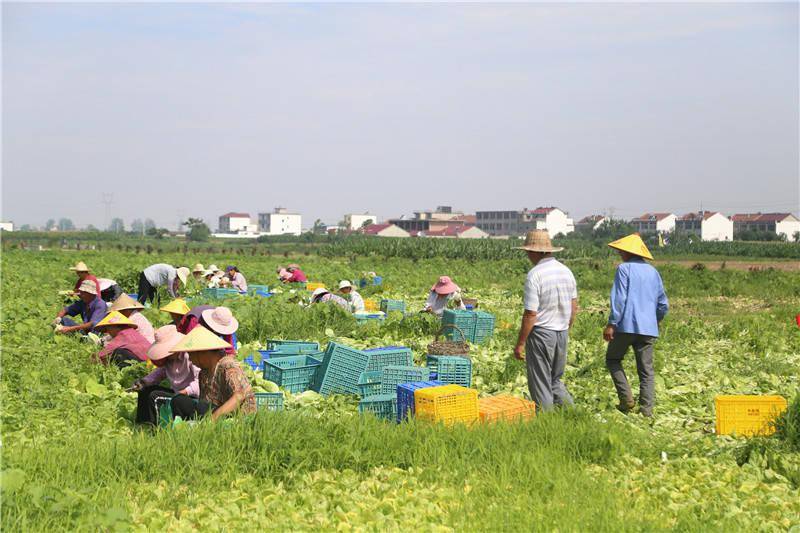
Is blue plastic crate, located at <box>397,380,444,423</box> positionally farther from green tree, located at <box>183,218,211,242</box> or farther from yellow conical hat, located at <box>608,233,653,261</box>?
green tree, located at <box>183,218,211,242</box>

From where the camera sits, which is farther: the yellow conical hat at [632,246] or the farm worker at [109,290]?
the farm worker at [109,290]

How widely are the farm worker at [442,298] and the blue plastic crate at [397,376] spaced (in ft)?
14.9

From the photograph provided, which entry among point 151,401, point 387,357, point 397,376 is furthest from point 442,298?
point 151,401

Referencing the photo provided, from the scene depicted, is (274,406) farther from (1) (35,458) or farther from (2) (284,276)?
(2) (284,276)

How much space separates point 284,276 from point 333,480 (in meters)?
14.9

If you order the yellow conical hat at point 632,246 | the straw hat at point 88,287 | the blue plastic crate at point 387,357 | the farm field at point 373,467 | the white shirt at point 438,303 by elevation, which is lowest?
the farm field at point 373,467

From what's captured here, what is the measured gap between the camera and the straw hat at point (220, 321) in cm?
702

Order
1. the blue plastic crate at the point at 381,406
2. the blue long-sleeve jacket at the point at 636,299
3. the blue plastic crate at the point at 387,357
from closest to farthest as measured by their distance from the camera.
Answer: the blue plastic crate at the point at 381,406
the blue long-sleeve jacket at the point at 636,299
the blue plastic crate at the point at 387,357

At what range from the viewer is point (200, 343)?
21.0 ft

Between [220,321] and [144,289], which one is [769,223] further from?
[220,321]

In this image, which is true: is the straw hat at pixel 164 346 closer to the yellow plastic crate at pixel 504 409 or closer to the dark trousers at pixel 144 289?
the yellow plastic crate at pixel 504 409

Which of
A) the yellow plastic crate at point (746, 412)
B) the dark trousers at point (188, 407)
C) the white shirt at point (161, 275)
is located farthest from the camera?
the white shirt at point (161, 275)

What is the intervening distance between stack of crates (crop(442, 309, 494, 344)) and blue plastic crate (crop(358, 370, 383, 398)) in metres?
3.52

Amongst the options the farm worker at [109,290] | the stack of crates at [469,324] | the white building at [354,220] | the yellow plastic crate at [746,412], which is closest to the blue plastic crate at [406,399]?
the yellow plastic crate at [746,412]
